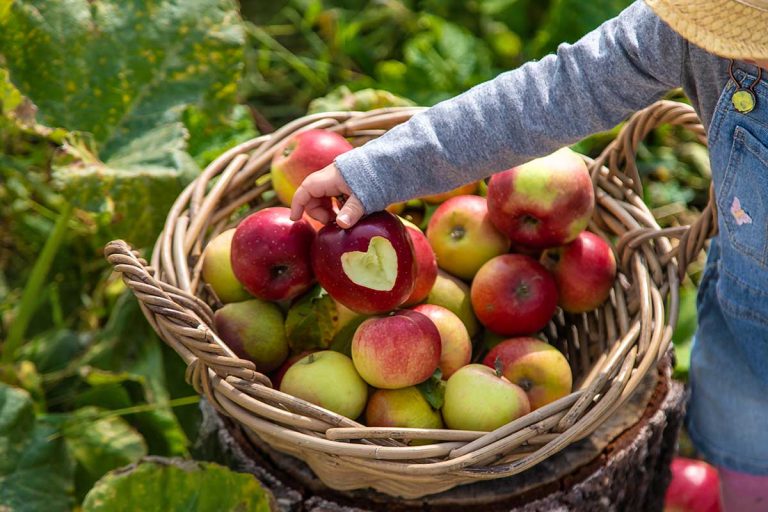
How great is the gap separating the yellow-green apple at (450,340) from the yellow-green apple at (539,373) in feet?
0.19

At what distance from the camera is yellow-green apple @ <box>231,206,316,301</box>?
1.34 metres

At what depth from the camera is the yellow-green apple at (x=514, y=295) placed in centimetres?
141

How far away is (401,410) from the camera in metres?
1.26

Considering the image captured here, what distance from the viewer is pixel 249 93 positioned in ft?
8.95

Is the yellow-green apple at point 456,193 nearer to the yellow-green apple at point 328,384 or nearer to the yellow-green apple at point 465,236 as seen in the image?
the yellow-green apple at point 465,236

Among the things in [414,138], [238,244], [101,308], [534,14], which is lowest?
[101,308]

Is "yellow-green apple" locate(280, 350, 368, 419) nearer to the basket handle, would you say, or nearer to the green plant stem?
the basket handle

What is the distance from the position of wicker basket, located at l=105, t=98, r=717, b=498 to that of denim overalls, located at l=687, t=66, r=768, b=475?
0.34 feet

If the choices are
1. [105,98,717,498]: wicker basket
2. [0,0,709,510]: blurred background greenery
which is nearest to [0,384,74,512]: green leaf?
[0,0,709,510]: blurred background greenery

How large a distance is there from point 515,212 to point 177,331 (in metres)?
0.61

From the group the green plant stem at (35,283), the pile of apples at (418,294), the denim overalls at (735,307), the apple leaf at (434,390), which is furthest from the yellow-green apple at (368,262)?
the green plant stem at (35,283)

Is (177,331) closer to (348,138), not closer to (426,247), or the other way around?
(426,247)

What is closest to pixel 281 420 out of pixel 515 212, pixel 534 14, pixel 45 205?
pixel 515 212

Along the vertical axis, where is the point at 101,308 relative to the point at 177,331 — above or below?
below
